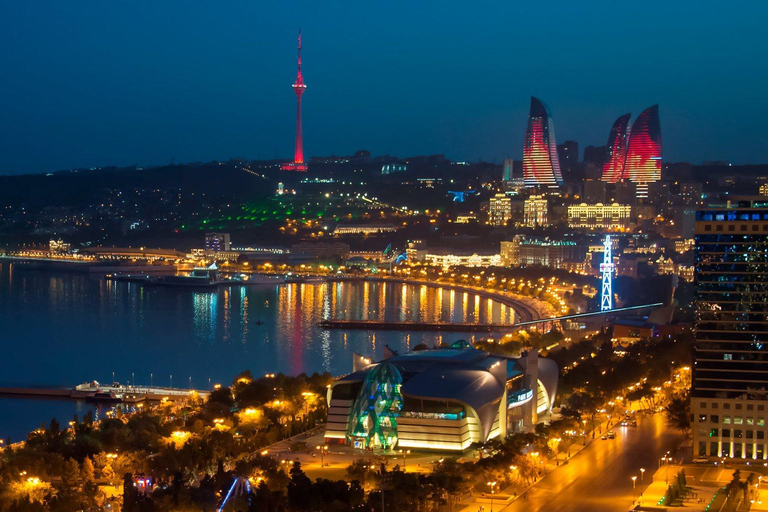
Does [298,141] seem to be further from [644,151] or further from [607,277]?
[607,277]

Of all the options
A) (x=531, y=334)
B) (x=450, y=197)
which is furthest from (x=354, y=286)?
(x=450, y=197)

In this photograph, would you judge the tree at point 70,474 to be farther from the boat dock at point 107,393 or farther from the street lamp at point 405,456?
A: the boat dock at point 107,393

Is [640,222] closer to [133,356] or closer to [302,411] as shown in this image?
[133,356]

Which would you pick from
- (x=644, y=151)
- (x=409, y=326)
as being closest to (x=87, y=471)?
(x=409, y=326)

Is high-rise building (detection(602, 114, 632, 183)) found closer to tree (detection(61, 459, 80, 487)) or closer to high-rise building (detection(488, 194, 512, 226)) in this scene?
high-rise building (detection(488, 194, 512, 226))

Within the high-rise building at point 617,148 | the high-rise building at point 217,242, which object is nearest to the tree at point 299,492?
the high-rise building at point 217,242
